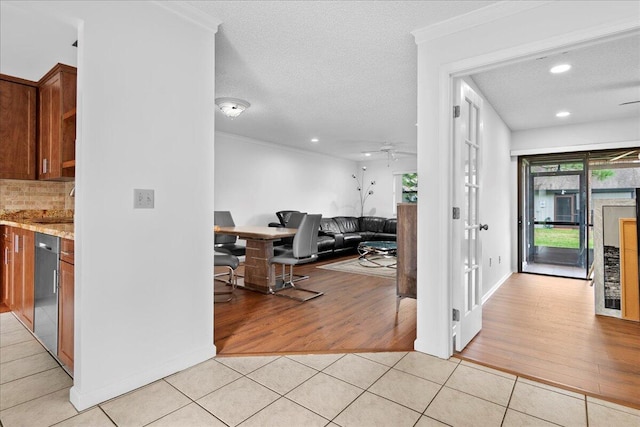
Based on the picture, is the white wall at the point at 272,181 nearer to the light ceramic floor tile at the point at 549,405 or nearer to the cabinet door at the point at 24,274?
the cabinet door at the point at 24,274

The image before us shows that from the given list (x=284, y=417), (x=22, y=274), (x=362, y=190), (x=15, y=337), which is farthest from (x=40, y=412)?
(x=362, y=190)

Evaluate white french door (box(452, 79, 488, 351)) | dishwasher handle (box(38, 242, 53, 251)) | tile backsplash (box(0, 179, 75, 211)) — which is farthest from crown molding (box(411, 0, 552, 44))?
tile backsplash (box(0, 179, 75, 211))

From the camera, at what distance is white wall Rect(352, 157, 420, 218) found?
29.6 ft

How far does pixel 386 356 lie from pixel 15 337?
2886 millimetres

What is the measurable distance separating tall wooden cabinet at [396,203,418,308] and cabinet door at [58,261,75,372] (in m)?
2.51

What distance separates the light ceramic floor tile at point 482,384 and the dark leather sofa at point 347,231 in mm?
4282

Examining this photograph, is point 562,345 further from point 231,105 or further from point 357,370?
point 231,105

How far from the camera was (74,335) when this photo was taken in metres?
1.87

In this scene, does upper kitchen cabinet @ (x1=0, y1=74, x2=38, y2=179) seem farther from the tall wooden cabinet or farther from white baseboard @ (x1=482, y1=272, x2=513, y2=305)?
white baseboard @ (x1=482, y1=272, x2=513, y2=305)

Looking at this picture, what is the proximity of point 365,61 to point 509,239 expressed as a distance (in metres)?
3.88

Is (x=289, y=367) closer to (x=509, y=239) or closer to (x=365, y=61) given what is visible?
(x=365, y=61)

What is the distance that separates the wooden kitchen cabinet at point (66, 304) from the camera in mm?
1972

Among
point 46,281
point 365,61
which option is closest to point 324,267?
point 365,61

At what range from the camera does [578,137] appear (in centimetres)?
500
